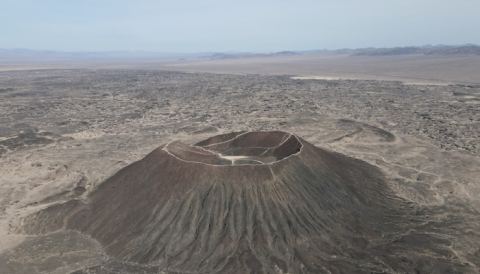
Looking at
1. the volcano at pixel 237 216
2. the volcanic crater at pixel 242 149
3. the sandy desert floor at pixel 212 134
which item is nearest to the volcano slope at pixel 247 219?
the volcano at pixel 237 216

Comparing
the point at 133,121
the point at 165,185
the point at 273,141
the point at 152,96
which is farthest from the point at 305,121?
the point at 152,96

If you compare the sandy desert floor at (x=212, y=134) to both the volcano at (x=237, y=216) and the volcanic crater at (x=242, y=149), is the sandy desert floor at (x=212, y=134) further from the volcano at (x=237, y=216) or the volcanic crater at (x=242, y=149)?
the volcanic crater at (x=242, y=149)

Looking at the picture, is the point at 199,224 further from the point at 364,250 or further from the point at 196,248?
the point at 364,250

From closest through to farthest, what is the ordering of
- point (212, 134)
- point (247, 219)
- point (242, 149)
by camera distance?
point (247, 219) < point (242, 149) < point (212, 134)

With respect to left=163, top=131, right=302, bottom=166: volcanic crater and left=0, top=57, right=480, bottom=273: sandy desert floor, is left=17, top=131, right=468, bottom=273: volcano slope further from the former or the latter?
left=0, top=57, right=480, bottom=273: sandy desert floor

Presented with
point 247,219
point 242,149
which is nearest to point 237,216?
point 247,219

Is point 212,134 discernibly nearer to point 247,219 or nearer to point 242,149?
point 242,149
